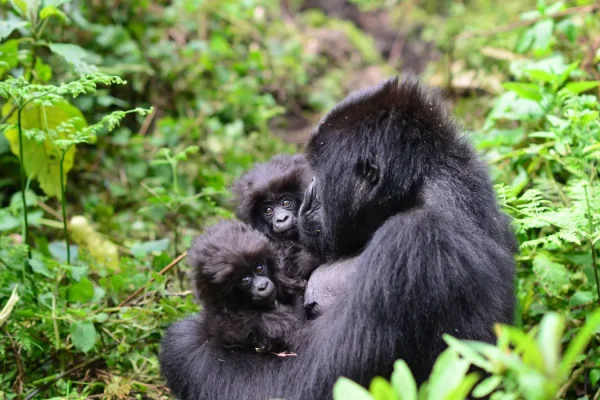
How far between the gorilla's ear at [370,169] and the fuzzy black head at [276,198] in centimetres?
90

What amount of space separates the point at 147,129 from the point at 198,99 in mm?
594

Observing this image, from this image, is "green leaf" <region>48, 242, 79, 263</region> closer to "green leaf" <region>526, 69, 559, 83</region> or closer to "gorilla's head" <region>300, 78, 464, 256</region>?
"gorilla's head" <region>300, 78, 464, 256</region>

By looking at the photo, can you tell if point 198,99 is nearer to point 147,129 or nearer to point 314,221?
point 147,129

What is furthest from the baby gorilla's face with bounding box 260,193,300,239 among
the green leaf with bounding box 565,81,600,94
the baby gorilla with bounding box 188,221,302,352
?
the green leaf with bounding box 565,81,600,94

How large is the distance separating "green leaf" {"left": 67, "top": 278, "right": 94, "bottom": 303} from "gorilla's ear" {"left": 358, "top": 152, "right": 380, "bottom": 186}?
163cm

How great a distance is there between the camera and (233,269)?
2873mm

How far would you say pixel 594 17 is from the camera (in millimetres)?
5457

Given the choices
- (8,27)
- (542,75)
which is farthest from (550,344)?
(8,27)

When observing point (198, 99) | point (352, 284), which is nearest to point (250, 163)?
point (198, 99)

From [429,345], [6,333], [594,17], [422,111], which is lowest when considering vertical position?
[6,333]

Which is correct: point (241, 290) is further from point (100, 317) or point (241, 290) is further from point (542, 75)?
point (542, 75)

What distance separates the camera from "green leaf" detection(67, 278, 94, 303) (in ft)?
10.9

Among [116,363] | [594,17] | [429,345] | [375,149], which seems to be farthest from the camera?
[594,17]

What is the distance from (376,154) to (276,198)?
1.11 metres
